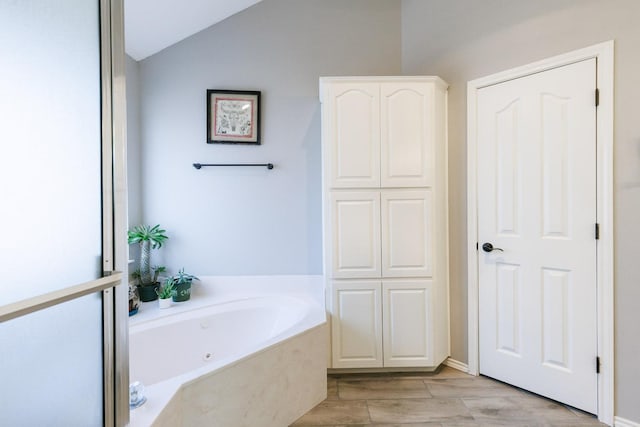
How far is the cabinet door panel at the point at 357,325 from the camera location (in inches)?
83.9

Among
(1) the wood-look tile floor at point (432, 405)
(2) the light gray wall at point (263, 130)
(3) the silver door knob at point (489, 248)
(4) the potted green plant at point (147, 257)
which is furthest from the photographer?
(2) the light gray wall at point (263, 130)

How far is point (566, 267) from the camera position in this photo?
180cm

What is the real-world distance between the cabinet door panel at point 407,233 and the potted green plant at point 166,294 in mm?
1588

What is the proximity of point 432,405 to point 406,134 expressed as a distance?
1.74 meters

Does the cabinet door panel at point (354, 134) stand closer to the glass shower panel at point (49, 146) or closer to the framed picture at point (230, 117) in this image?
the framed picture at point (230, 117)

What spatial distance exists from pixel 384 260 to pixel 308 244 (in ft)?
2.33

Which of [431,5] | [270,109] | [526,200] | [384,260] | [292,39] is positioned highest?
[431,5]

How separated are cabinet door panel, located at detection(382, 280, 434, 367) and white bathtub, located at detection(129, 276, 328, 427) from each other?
1.56 ft

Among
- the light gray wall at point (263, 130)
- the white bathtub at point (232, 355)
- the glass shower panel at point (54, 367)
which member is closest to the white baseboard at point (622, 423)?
the white bathtub at point (232, 355)

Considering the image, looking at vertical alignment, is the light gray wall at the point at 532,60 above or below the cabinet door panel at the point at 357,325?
above

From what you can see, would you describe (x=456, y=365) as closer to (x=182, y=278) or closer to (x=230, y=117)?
(x=182, y=278)

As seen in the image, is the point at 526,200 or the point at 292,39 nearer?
the point at 526,200

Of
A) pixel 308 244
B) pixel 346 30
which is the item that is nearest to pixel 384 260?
pixel 308 244

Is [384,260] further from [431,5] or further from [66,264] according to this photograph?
[431,5]
